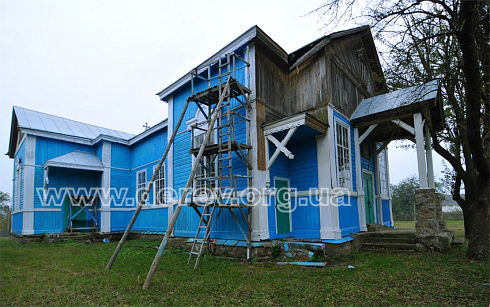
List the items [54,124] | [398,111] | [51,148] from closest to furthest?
[398,111], [51,148], [54,124]

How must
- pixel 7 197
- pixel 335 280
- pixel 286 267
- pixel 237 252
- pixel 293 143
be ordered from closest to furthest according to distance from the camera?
pixel 335 280 → pixel 286 267 → pixel 237 252 → pixel 293 143 → pixel 7 197

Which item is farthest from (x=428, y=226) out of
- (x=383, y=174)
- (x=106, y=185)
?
(x=106, y=185)

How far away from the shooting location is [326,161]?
8.91m

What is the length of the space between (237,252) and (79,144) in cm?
1216

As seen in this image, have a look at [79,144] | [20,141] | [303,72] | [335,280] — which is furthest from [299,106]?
[20,141]

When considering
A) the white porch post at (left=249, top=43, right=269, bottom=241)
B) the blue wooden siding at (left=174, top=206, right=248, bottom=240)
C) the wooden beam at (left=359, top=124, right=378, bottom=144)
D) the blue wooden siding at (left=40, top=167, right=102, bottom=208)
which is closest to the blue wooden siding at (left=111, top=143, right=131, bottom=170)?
the blue wooden siding at (left=40, top=167, right=102, bottom=208)

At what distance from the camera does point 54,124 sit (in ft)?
54.6

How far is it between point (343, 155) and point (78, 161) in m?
12.7

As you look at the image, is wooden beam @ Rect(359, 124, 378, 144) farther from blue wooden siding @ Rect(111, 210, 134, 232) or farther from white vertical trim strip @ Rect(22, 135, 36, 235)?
white vertical trim strip @ Rect(22, 135, 36, 235)

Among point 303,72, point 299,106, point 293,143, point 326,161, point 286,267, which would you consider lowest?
point 286,267

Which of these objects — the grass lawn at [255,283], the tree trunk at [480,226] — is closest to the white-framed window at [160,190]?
the grass lawn at [255,283]

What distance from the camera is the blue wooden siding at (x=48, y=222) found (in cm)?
1409

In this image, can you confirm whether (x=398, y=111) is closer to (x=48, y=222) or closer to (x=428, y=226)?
(x=428, y=226)

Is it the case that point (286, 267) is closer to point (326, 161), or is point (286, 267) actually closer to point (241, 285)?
point (241, 285)
